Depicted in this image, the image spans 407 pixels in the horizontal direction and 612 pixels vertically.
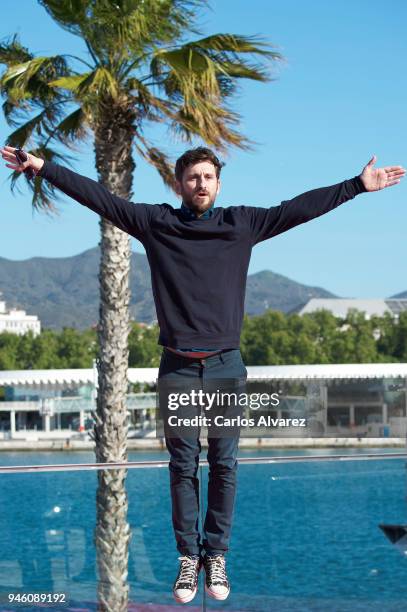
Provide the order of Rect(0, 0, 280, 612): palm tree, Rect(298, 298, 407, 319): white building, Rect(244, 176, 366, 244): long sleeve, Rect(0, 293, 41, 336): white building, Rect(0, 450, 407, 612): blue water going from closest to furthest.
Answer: Rect(244, 176, 366, 244): long sleeve, Rect(0, 450, 407, 612): blue water, Rect(0, 0, 280, 612): palm tree, Rect(298, 298, 407, 319): white building, Rect(0, 293, 41, 336): white building

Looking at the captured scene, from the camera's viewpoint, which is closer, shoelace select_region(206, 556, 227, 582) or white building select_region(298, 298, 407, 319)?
shoelace select_region(206, 556, 227, 582)

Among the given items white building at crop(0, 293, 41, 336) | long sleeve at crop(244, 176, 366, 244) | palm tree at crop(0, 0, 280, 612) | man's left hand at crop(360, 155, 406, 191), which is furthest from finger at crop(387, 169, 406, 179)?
white building at crop(0, 293, 41, 336)

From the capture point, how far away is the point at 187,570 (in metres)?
3.83

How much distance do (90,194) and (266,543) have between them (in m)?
3.41

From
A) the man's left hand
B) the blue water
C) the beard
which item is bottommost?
the blue water

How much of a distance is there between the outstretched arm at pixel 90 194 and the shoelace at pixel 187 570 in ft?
4.28

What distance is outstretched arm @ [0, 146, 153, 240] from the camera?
3.69 metres

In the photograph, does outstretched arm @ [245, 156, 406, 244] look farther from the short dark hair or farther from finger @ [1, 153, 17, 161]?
finger @ [1, 153, 17, 161]

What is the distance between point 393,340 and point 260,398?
7538 cm

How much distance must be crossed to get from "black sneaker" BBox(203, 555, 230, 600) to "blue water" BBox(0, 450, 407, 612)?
2.22 feet

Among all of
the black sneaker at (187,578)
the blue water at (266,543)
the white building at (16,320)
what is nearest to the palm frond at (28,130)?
the blue water at (266,543)

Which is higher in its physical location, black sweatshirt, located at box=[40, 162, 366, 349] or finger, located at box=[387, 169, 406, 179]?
finger, located at box=[387, 169, 406, 179]

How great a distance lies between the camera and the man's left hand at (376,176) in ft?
12.5

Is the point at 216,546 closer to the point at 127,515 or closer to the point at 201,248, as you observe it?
the point at 201,248
